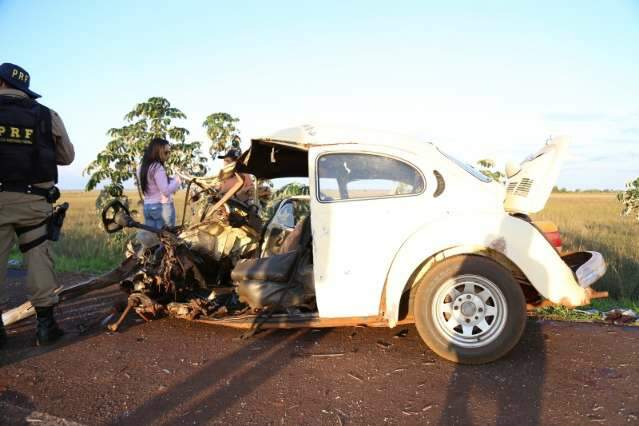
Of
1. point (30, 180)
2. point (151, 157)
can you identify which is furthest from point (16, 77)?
point (151, 157)

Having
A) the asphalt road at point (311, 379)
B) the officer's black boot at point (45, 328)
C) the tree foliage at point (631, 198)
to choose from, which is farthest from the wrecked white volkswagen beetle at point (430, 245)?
the tree foliage at point (631, 198)

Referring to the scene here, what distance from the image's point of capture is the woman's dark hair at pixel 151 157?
250 inches

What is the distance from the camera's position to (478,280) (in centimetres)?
381

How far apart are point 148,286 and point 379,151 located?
273 centimetres

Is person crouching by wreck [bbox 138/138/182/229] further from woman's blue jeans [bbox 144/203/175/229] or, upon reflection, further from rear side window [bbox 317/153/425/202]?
rear side window [bbox 317/153/425/202]

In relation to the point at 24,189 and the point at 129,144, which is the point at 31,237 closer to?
the point at 24,189

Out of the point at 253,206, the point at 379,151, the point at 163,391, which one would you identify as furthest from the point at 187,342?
the point at 379,151

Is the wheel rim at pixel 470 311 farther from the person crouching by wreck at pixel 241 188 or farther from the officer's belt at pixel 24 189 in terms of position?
the officer's belt at pixel 24 189

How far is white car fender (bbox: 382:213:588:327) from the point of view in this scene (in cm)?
378

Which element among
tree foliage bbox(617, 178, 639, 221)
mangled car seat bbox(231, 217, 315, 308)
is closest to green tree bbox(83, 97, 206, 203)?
mangled car seat bbox(231, 217, 315, 308)

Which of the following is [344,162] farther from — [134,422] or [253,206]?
→ [134,422]

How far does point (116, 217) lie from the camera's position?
15.1ft

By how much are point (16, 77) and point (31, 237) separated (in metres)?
1.52

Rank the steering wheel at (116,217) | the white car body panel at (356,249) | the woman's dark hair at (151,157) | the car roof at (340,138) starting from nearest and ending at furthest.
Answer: the white car body panel at (356,249), the car roof at (340,138), the steering wheel at (116,217), the woman's dark hair at (151,157)
